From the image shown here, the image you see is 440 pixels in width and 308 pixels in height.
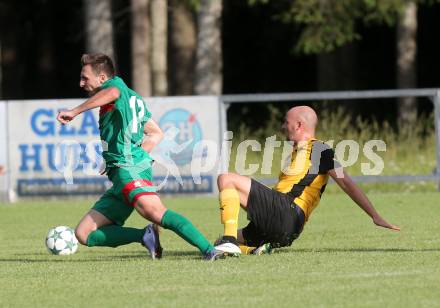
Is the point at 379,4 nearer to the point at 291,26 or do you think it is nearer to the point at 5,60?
the point at 291,26

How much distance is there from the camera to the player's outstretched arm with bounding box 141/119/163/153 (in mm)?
10922

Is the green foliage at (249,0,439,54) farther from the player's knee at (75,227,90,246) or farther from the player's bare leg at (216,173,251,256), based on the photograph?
the player's knee at (75,227,90,246)

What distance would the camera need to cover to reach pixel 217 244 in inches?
417

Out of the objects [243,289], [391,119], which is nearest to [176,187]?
[391,119]

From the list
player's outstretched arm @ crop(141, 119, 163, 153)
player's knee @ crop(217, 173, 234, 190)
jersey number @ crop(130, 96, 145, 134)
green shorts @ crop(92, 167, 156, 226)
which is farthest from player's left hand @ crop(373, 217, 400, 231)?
jersey number @ crop(130, 96, 145, 134)

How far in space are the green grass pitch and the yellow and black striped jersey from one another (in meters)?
0.48

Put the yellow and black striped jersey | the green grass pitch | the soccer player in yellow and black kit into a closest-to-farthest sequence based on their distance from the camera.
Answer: the green grass pitch < the soccer player in yellow and black kit < the yellow and black striped jersey

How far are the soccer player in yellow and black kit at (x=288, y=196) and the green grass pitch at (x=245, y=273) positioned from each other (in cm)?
22

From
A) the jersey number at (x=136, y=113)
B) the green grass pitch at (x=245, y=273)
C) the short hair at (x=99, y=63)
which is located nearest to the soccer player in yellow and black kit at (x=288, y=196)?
the green grass pitch at (x=245, y=273)

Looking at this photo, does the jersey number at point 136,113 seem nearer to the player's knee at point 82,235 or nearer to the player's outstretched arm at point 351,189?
the player's knee at point 82,235

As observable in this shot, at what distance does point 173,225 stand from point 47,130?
983 cm

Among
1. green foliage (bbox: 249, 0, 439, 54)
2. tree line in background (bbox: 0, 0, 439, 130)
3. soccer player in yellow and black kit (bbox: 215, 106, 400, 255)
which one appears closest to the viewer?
soccer player in yellow and black kit (bbox: 215, 106, 400, 255)

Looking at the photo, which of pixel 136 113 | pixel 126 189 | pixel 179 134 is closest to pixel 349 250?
pixel 126 189

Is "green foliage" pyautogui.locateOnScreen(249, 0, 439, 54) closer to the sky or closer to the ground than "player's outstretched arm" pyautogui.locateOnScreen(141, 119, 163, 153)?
closer to the sky
